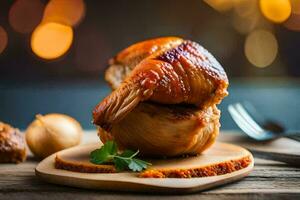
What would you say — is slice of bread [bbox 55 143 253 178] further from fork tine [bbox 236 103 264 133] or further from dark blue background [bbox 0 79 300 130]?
dark blue background [bbox 0 79 300 130]

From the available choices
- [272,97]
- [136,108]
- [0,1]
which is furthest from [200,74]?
[0,1]

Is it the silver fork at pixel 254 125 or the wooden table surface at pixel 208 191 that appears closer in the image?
the wooden table surface at pixel 208 191

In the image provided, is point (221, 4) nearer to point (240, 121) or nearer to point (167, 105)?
point (240, 121)

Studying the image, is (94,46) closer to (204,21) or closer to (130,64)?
(204,21)

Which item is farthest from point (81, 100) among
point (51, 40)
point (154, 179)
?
point (154, 179)

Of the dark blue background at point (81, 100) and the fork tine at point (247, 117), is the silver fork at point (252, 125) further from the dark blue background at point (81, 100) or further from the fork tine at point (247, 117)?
the dark blue background at point (81, 100)

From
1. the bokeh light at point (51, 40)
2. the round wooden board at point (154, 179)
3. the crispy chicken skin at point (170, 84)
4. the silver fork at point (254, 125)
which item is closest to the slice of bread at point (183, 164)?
the round wooden board at point (154, 179)

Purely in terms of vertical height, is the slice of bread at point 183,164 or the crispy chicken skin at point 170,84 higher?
the crispy chicken skin at point 170,84
